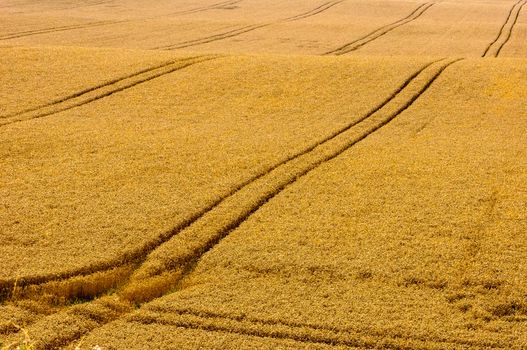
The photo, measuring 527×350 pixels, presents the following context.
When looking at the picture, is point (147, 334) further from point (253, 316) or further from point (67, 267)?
point (67, 267)

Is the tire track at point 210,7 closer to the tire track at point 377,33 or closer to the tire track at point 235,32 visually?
the tire track at point 235,32

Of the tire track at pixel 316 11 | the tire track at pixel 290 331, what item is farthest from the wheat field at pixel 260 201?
the tire track at pixel 316 11

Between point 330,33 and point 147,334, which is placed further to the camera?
point 330,33

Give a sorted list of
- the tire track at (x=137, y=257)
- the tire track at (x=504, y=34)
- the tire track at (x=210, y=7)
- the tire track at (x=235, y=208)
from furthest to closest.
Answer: the tire track at (x=210, y=7) → the tire track at (x=504, y=34) → the tire track at (x=235, y=208) → the tire track at (x=137, y=257)

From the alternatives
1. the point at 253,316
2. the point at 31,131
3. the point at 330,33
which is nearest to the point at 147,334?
the point at 253,316

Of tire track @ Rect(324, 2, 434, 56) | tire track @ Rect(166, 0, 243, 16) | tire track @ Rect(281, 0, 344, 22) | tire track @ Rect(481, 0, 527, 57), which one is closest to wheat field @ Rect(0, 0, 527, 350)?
tire track @ Rect(324, 2, 434, 56)

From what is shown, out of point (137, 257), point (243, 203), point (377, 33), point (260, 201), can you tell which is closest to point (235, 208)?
point (243, 203)

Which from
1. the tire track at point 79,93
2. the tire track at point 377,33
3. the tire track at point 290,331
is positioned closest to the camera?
the tire track at point 290,331
